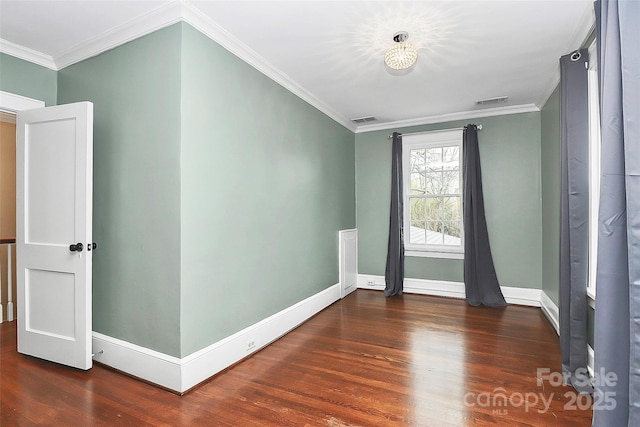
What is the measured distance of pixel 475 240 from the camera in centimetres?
437

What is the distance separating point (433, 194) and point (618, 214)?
323cm

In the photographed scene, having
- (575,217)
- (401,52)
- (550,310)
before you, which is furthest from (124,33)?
(550,310)

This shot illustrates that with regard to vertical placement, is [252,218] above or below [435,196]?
below

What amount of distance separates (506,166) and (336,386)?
145 inches

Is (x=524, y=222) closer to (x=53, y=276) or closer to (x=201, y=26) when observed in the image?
(x=201, y=26)

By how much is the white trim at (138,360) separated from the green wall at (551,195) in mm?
3469

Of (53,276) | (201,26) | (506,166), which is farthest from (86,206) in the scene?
(506,166)

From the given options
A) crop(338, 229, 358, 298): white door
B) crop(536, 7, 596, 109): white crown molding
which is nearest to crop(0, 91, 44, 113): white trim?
crop(338, 229, 358, 298): white door

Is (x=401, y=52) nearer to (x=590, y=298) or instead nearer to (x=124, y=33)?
(x=124, y=33)

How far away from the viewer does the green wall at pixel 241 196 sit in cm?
230

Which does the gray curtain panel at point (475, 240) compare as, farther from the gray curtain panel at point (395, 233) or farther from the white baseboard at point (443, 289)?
the gray curtain panel at point (395, 233)

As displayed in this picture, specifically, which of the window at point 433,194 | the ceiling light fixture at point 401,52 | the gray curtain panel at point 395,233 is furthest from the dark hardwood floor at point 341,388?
the ceiling light fixture at point 401,52

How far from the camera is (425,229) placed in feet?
16.1

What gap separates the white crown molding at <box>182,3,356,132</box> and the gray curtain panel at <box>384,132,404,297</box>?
4.87 feet
